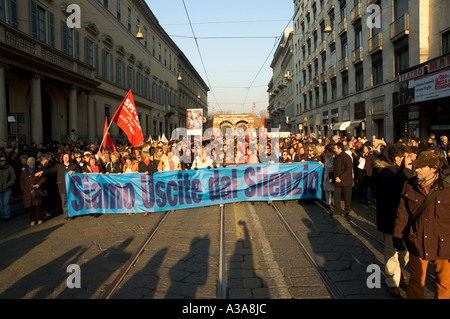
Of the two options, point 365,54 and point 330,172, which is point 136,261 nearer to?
point 330,172

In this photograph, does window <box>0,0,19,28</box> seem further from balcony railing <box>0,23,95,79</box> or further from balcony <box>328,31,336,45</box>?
balcony <box>328,31,336,45</box>

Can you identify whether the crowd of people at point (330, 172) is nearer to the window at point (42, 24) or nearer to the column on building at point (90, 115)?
the window at point (42, 24)

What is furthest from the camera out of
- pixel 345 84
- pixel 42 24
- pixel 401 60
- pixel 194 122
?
pixel 345 84

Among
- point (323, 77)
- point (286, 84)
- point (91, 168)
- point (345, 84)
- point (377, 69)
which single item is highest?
point (286, 84)

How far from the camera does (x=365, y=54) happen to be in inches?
963

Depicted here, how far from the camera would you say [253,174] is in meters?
9.33

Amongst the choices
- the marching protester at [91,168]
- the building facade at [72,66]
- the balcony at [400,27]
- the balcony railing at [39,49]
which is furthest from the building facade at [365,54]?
the balcony railing at [39,49]

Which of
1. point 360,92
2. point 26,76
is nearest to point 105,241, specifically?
point 26,76

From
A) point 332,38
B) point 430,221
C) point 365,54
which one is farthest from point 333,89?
point 430,221

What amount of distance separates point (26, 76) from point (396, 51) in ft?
68.9

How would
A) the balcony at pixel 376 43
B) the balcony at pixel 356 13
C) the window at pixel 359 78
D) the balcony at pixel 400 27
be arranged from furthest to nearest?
the window at pixel 359 78, the balcony at pixel 356 13, the balcony at pixel 376 43, the balcony at pixel 400 27

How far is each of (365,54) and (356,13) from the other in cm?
345

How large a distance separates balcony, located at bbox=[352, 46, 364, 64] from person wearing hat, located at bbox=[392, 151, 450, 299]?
24428mm

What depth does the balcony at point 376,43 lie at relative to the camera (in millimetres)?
21862
